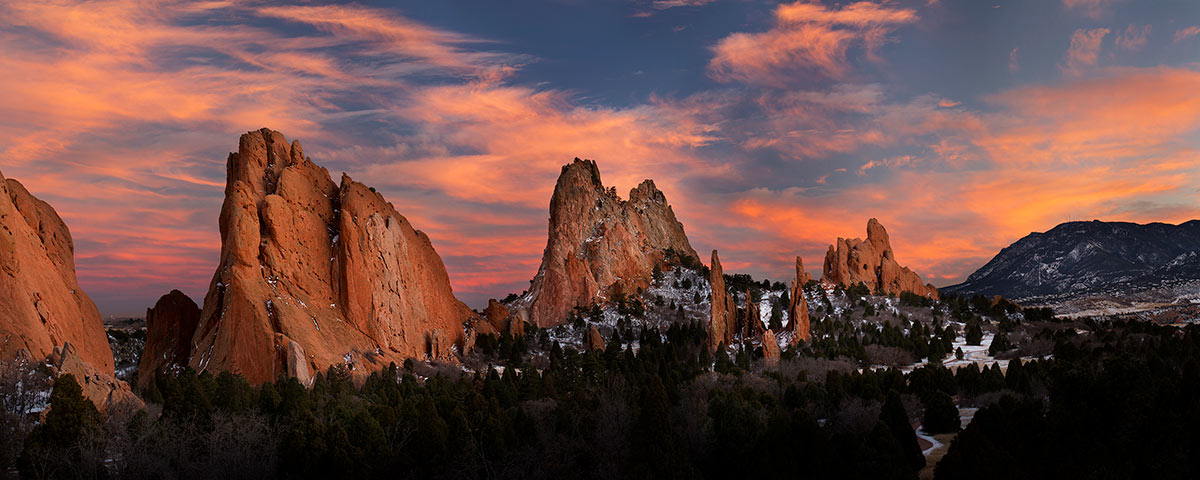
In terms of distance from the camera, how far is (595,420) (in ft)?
177

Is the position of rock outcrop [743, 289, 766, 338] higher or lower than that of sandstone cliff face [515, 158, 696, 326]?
lower

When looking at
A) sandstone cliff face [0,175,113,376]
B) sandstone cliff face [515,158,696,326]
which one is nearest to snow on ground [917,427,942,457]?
sandstone cliff face [0,175,113,376]

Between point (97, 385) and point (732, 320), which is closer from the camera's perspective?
point (97, 385)

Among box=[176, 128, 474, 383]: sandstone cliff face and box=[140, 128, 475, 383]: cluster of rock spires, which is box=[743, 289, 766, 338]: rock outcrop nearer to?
box=[176, 128, 474, 383]: sandstone cliff face

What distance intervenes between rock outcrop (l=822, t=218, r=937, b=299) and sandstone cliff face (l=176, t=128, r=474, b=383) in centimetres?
8501

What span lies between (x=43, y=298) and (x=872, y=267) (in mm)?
145087

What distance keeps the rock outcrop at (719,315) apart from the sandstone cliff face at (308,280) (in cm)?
3674

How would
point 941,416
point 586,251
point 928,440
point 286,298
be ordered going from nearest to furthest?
point 928,440 < point 941,416 < point 286,298 < point 586,251

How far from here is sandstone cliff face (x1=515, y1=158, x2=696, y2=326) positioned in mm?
145500

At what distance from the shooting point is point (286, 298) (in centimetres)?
8344

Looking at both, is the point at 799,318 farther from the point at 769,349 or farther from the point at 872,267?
the point at 872,267

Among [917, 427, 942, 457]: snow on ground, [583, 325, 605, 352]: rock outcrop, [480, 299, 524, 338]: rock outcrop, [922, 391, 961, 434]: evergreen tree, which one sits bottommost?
[917, 427, 942, 457]: snow on ground

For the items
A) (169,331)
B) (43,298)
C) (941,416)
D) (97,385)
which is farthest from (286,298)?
(941,416)

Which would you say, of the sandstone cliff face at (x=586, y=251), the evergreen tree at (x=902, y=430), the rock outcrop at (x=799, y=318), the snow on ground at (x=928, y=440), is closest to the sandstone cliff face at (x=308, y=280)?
the sandstone cliff face at (x=586, y=251)
